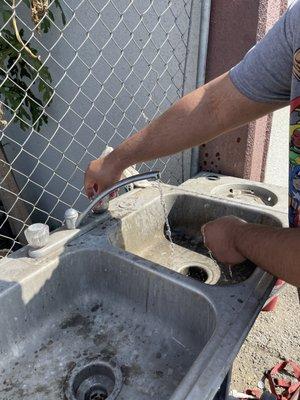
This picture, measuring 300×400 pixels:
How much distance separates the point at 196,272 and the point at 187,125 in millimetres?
610

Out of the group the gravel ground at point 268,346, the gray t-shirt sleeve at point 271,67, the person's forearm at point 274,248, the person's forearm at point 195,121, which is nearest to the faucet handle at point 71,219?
the person's forearm at point 195,121

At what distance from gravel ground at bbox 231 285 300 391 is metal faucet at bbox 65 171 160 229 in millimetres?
1115

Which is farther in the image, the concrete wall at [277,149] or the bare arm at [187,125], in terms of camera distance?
the concrete wall at [277,149]

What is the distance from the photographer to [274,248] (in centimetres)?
88

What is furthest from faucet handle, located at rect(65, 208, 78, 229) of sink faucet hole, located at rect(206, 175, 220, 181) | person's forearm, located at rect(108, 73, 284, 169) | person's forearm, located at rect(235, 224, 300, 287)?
sink faucet hole, located at rect(206, 175, 220, 181)

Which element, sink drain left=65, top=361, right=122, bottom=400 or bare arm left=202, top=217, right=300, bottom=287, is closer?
bare arm left=202, top=217, right=300, bottom=287

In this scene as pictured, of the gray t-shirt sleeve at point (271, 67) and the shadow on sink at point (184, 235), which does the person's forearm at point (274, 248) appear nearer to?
the gray t-shirt sleeve at point (271, 67)

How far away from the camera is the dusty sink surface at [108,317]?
99 centimetres

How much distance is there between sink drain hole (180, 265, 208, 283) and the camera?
1483mm

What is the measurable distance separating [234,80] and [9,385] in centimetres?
106

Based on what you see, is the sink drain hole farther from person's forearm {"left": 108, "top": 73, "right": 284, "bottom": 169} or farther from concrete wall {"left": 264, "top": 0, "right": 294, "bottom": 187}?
concrete wall {"left": 264, "top": 0, "right": 294, "bottom": 187}

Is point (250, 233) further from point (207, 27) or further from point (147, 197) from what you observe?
point (207, 27)

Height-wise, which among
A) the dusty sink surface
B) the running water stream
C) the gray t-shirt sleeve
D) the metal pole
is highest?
the metal pole

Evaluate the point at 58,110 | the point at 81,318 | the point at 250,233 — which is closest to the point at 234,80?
the point at 250,233
